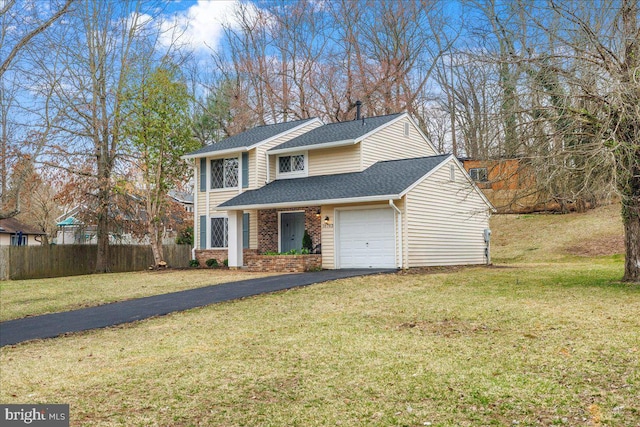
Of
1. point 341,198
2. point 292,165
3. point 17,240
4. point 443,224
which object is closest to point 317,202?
point 341,198

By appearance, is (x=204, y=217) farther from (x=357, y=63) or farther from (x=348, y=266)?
(x=357, y=63)

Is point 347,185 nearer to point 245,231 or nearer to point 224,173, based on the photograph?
point 245,231

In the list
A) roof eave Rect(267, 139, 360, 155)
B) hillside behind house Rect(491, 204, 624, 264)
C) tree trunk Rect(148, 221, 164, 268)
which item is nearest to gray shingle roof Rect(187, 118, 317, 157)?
roof eave Rect(267, 139, 360, 155)

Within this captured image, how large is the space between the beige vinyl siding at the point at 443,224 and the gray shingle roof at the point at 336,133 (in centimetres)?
359

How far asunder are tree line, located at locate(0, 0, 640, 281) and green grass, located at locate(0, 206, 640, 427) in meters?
3.10

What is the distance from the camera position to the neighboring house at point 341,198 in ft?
64.9

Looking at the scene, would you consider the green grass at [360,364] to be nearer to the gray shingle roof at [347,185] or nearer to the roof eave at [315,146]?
the gray shingle roof at [347,185]

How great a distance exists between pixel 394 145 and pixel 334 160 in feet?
9.48

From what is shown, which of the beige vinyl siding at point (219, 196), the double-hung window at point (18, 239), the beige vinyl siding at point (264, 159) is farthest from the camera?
the double-hung window at point (18, 239)

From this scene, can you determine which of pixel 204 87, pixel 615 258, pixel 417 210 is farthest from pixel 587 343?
pixel 204 87

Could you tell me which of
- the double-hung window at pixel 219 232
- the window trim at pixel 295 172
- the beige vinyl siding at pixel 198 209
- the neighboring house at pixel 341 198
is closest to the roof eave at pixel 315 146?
the neighboring house at pixel 341 198

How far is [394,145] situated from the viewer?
79.4 feet

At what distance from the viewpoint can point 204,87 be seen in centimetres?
3831

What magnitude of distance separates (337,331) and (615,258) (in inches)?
729
